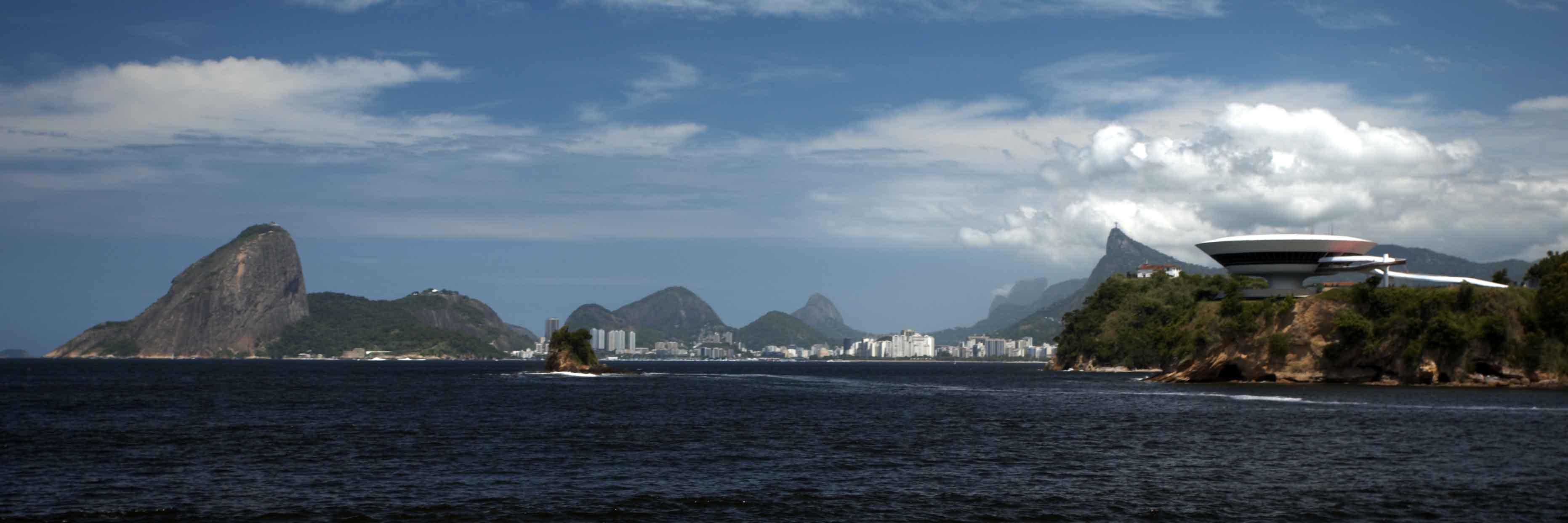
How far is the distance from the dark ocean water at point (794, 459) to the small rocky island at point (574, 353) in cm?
6700

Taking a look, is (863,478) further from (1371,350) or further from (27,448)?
(1371,350)

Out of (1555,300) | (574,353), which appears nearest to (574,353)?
(574,353)

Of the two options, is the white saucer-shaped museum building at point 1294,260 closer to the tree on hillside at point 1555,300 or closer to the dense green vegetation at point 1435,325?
the dense green vegetation at point 1435,325

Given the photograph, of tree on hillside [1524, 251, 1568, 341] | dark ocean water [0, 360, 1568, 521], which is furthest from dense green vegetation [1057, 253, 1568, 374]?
dark ocean water [0, 360, 1568, 521]

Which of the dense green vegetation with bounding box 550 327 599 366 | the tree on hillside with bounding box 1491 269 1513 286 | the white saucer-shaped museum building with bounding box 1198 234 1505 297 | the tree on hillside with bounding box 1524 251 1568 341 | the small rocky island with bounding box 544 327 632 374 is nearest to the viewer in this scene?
the tree on hillside with bounding box 1524 251 1568 341

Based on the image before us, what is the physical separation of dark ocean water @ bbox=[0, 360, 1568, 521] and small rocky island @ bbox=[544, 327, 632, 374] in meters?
67.0

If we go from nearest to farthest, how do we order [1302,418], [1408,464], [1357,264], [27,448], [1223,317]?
[1408,464]
[27,448]
[1302,418]
[1223,317]
[1357,264]

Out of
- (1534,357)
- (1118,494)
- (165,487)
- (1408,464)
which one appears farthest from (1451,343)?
(165,487)

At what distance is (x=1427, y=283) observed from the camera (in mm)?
143875

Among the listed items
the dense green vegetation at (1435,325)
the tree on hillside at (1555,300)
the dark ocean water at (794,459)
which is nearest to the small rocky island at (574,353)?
the dark ocean water at (794,459)

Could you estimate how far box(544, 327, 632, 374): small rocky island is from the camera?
152750 millimetres

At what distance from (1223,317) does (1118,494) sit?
95285 mm

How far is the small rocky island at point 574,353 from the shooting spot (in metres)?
153

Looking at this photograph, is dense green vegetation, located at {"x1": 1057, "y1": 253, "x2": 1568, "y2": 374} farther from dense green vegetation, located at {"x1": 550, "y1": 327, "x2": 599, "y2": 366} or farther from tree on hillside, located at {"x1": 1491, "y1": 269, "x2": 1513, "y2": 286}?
dense green vegetation, located at {"x1": 550, "y1": 327, "x2": 599, "y2": 366}
